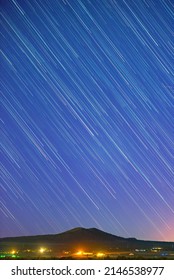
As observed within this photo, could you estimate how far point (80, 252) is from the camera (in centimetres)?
881

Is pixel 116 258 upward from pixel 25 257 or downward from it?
downward

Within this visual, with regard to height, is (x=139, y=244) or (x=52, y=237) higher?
(x=52, y=237)

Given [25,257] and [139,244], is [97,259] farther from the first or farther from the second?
[139,244]

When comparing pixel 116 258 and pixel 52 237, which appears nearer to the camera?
pixel 116 258

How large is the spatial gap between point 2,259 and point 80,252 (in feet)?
4.66
